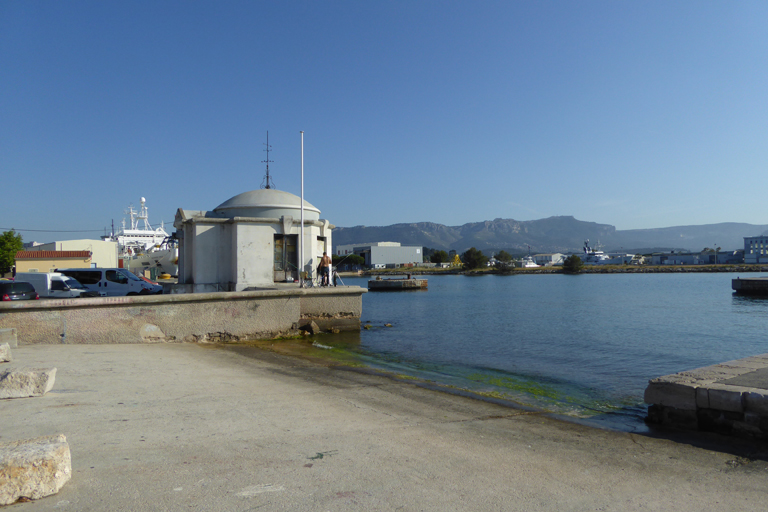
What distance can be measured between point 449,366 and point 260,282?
9886mm

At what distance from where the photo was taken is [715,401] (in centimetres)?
680

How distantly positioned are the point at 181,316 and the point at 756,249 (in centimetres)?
23449

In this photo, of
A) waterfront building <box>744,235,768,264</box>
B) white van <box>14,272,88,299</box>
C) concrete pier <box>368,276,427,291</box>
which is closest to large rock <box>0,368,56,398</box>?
white van <box>14,272,88,299</box>

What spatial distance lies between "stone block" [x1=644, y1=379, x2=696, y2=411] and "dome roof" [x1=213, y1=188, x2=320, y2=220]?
57.7 ft

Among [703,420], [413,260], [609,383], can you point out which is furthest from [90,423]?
[413,260]

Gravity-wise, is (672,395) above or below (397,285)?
above

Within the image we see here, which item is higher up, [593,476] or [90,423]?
[90,423]

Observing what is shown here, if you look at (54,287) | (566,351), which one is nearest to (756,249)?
(566,351)

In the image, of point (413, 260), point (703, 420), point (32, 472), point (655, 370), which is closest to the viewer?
point (32, 472)

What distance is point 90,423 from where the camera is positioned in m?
5.91

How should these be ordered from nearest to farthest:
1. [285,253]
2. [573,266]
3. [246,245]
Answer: [246,245] < [285,253] < [573,266]

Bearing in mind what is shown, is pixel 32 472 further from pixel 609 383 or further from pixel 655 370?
pixel 655 370

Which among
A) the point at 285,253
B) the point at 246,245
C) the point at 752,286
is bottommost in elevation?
the point at 752,286

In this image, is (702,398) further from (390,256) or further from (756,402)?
(390,256)
